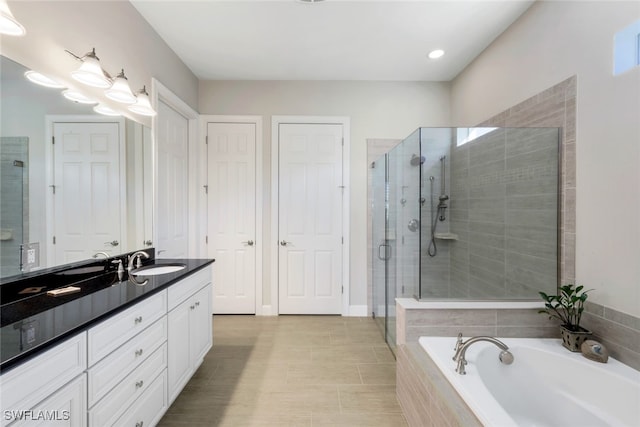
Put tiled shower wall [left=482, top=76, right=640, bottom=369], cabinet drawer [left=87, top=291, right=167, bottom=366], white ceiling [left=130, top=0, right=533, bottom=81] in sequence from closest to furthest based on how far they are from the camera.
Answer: cabinet drawer [left=87, top=291, right=167, bottom=366] < tiled shower wall [left=482, top=76, right=640, bottom=369] < white ceiling [left=130, top=0, right=533, bottom=81]

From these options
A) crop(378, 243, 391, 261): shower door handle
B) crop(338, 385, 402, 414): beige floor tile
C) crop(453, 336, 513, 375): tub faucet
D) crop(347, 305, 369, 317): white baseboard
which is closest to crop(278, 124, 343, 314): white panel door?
crop(347, 305, 369, 317): white baseboard

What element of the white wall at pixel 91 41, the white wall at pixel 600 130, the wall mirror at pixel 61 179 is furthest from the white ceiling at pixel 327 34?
the wall mirror at pixel 61 179

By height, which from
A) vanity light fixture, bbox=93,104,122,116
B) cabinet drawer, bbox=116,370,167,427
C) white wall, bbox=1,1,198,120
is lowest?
cabinet drawer, bbox=116,370,167,427

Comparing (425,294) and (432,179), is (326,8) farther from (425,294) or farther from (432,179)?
(425,294)

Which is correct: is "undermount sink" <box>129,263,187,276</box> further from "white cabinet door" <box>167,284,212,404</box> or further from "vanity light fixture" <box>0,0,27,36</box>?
"vanity light fixture" <box>0,0,27,36</box>

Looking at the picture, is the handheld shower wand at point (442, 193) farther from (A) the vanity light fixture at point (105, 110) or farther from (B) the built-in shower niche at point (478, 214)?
(A) the vanity light fixture at point (105, 110)

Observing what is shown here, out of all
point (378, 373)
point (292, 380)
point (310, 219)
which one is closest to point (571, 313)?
point (378, 373)

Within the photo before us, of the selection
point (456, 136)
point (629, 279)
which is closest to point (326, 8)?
point (456, 136)

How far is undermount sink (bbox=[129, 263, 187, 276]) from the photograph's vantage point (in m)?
1.83

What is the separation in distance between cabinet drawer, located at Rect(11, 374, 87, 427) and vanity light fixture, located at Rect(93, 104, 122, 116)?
5.00ft

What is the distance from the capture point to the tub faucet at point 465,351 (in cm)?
132

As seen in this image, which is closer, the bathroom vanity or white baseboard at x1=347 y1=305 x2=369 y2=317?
the bathroom vanity

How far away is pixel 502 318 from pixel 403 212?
104cm

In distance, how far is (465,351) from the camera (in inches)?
54.7
